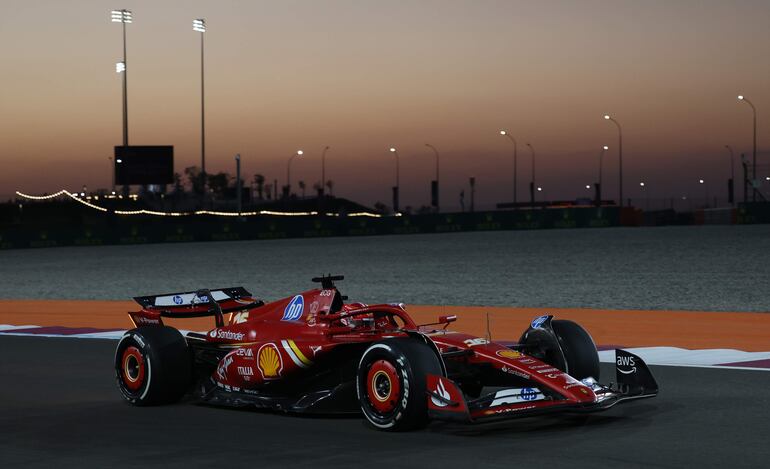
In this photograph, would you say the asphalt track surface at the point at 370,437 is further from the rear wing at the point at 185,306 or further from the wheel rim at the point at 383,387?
the rear wing at the point at 185,306

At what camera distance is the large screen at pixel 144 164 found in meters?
84.0

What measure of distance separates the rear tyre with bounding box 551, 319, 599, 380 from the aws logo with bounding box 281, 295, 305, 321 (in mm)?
2103

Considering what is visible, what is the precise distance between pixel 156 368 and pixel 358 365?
1.91 m

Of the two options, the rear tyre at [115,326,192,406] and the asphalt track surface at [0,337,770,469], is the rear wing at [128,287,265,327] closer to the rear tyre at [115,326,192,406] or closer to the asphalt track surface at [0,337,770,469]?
the rear tyre at [115,326,192,406]

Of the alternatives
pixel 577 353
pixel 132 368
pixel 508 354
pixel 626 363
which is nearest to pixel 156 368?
pixel 132 368

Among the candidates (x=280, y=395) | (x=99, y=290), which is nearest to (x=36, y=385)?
(x=280, y=395)

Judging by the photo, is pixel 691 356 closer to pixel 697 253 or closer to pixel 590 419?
pixel 590 419

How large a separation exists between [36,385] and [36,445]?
11.6 ft

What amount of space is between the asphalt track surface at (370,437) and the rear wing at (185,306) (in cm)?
80

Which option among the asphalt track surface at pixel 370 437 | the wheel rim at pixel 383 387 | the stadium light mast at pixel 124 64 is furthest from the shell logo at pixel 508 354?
the stadium light mast at pixel 124 64

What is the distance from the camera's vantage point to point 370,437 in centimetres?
913

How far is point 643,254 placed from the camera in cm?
4041

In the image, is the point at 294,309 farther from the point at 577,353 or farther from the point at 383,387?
the point at 577,353

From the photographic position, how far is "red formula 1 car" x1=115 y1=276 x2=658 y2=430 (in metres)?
9.08
